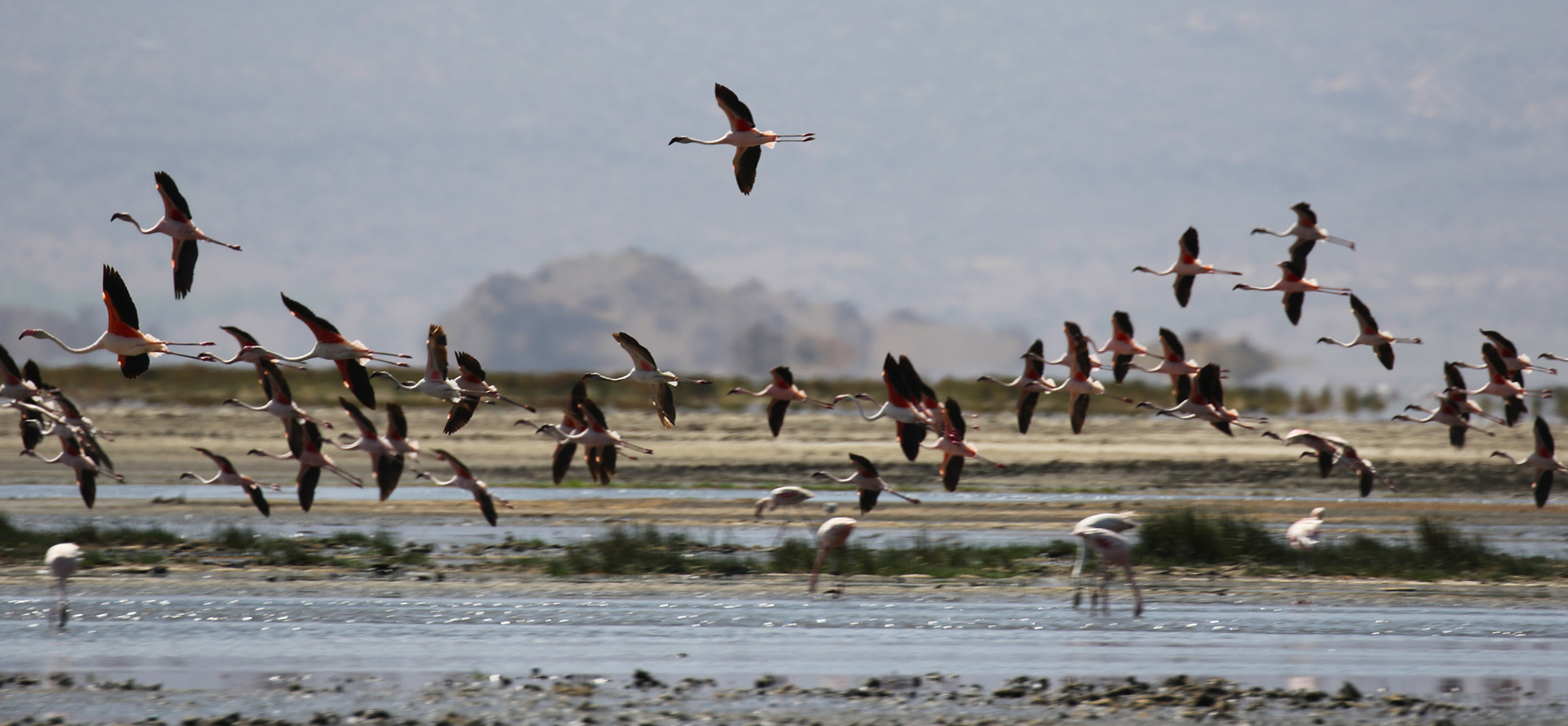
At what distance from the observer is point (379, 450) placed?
20.6 metres

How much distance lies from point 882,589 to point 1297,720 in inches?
292

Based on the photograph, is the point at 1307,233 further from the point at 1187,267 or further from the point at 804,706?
the point at 804,706

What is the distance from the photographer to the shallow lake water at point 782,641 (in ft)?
44.2

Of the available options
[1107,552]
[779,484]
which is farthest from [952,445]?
[779,484]

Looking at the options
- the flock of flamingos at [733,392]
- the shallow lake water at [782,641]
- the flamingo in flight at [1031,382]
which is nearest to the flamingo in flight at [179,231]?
the flock of flamingos at [733,392]

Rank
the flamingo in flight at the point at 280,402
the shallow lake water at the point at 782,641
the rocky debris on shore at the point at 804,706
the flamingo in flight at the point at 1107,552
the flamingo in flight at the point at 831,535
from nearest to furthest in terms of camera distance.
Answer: the rocky debris on shore at the point at 804,706, the shallow lake water at the point at 782,641, the flamingo in flight at the point at 1107,552, the flamingo in flight at the point at 831,535, the flamingo in flight at the point at 280,402

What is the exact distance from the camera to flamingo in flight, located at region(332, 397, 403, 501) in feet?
64.5

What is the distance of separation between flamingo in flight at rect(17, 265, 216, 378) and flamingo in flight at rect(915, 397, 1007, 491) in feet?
29.1

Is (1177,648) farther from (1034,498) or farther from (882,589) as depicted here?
(1034,498)

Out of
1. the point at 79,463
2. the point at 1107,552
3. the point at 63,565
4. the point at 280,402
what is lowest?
the point at 63,565

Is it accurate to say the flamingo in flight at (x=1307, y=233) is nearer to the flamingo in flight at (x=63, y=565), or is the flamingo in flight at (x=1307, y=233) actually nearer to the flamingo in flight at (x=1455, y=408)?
the flamingo in flight at (x=1455, y=408)

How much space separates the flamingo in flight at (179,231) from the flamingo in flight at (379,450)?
3.13 meters

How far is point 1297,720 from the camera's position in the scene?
11766 mm

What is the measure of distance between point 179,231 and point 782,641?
811 centimetres
